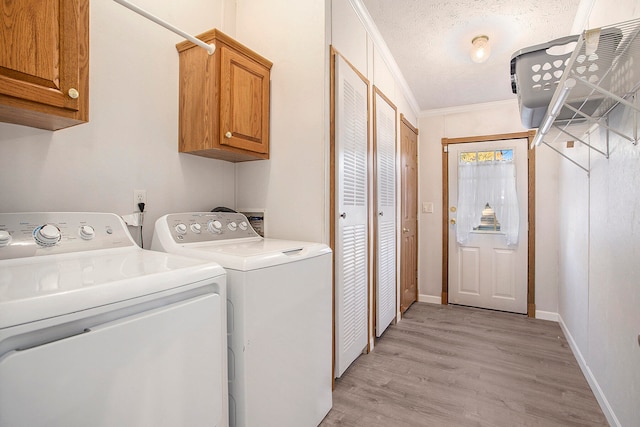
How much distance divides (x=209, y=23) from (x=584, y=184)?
2.73 metres

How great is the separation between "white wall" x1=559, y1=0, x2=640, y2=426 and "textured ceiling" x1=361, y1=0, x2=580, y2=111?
339 millimetres

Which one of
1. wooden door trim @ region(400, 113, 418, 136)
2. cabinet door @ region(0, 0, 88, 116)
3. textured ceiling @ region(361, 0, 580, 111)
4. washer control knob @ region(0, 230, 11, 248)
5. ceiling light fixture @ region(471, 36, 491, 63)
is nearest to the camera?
cabinet door @ region(0, 0, 88, 116)

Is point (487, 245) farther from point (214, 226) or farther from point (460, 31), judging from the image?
point (214, 226)

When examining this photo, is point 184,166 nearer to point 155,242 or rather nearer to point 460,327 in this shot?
point 155,242

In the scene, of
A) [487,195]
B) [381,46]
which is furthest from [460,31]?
[487,195]

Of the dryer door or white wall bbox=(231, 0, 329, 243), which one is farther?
white wall bbox=(231, 0, 329, 243)

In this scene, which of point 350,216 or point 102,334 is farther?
point 350,216

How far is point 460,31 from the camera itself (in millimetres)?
2299

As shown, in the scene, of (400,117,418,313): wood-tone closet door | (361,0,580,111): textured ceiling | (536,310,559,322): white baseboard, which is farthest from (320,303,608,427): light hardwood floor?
(361,0,580,111): textured ceiling

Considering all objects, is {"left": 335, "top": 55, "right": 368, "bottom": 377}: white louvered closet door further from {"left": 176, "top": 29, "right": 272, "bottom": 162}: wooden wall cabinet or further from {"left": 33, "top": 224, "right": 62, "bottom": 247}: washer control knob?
{"left": 33, "top": 224, "right": 62, "bottom": 247}: washer control knob

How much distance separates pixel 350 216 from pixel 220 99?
1.06 meters

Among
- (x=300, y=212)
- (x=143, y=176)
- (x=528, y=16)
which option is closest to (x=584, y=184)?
(x=528, y=16)

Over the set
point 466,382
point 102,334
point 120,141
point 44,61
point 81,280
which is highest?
point 44,61

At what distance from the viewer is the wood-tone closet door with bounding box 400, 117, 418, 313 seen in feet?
11.0
